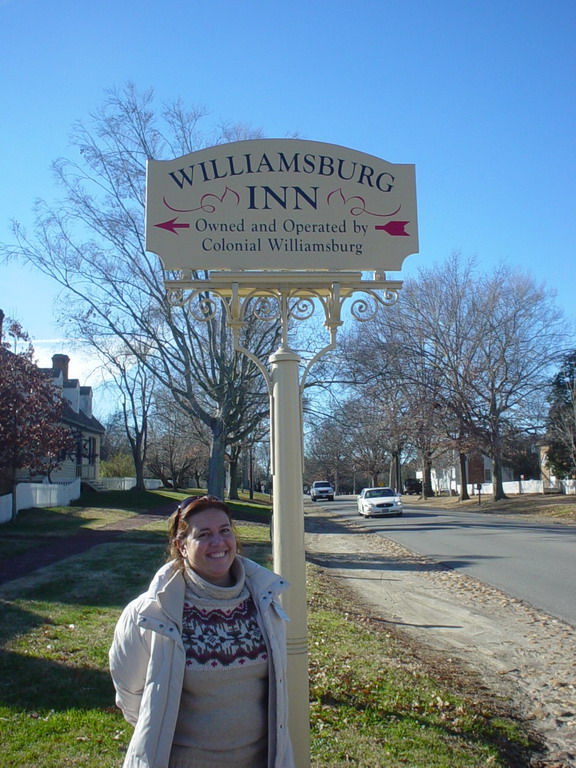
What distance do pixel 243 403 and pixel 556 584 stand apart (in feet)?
39.6

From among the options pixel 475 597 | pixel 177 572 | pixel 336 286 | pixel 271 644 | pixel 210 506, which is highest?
pixel 336 286

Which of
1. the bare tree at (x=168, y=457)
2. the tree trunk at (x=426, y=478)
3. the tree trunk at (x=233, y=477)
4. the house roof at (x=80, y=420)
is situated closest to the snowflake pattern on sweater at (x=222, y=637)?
the house roof at (x=80, y=420)

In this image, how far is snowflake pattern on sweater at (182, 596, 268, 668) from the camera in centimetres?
251

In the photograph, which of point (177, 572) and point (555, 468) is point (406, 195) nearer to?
point (177, 572)

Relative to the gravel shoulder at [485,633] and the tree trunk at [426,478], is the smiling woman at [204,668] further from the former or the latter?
the tree trunk at [426,478]

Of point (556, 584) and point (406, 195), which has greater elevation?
point (406, 195)

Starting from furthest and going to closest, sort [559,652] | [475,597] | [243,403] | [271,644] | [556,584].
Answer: [243,403]
[556,584]
[475,597]
[559,652]
[271,644]

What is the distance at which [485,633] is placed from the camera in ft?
27.9

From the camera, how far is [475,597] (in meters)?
10.9

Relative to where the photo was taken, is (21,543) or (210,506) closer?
(210,506)

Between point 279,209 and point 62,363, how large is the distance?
140ft

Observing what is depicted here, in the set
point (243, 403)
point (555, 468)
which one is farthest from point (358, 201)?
point (555, 468)

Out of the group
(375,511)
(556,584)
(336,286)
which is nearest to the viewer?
(336,286)

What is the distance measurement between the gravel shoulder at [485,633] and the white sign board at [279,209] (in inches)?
140
